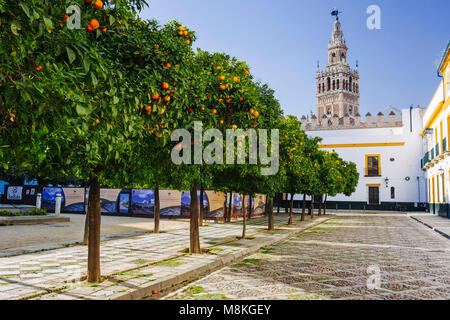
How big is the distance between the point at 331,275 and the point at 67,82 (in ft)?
20.7

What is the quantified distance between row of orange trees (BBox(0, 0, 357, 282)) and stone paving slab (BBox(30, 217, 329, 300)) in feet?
1.91

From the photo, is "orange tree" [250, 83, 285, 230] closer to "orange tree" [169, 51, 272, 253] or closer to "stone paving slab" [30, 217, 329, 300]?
"orange tree" [169, 51, 272, 253]

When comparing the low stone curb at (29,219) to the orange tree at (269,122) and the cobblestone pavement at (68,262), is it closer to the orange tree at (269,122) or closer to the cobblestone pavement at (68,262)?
the cobblestone pavement at (68,262)

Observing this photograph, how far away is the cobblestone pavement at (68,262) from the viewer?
20.0 feet

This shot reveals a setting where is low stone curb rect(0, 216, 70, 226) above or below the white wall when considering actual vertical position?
below

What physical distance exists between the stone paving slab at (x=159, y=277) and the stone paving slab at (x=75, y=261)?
374 mm

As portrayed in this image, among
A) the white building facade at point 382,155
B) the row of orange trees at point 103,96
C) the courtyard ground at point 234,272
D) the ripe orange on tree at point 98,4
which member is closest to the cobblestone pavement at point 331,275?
the courtyard ground at point 234,272

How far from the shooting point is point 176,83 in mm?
5641

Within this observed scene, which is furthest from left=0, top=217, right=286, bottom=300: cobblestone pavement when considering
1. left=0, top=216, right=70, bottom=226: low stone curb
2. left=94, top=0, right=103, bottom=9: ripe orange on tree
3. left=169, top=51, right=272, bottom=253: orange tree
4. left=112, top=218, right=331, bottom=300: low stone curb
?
left=0, top=216, right=70, bottom=226: low stone curb

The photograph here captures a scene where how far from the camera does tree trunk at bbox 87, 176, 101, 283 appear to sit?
6.42m

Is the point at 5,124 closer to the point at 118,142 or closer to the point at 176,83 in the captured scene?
the point at 118,142

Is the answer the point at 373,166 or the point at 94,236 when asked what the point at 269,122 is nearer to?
the point at 94,236

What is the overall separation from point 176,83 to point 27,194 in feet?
93.3

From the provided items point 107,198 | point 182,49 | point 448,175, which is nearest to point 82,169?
point 182,49
